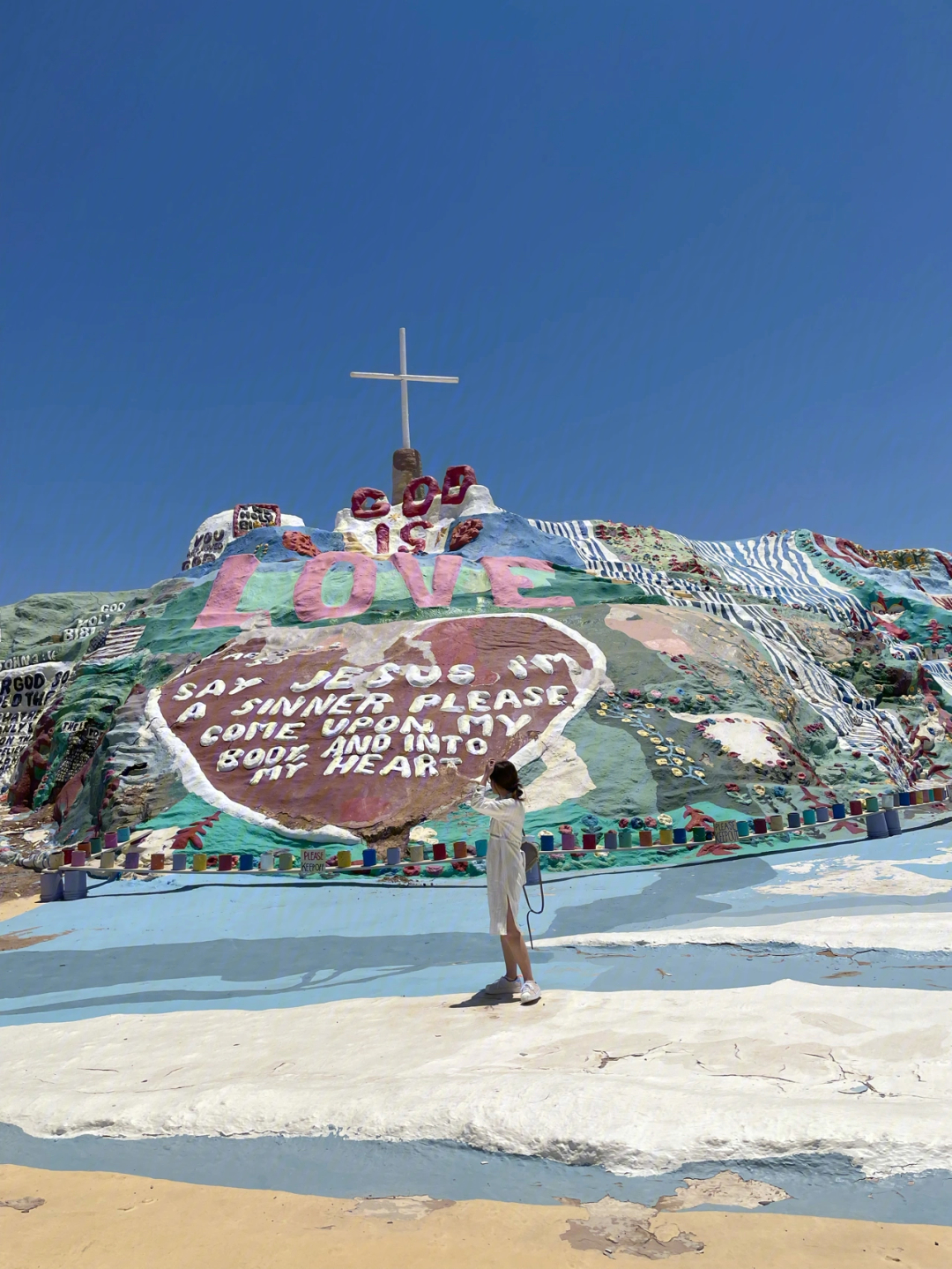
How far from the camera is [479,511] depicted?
1945 centimetres

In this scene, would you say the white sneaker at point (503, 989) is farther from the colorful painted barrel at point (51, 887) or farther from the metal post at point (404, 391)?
the metal post at point (404, 391)

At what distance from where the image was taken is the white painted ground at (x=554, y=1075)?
2961 mm

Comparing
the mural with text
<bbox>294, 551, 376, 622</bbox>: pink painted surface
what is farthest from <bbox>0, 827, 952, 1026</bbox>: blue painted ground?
<bbox>294, 551, 376, 622</bbox>: pink painted surface

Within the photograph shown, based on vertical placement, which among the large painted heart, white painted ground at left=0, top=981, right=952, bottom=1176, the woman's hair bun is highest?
the large painted heart

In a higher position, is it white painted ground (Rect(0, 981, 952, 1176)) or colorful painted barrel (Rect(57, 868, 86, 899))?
colorful painted barrel (Rect(57, 868, 86, 899))

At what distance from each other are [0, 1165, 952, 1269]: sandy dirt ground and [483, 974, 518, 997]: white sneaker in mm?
2208

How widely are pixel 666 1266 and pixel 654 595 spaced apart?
13.6 m

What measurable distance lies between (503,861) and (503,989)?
65 centimetres

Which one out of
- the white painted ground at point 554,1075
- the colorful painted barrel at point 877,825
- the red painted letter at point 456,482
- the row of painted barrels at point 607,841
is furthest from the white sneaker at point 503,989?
the red painted letter at point 456,482

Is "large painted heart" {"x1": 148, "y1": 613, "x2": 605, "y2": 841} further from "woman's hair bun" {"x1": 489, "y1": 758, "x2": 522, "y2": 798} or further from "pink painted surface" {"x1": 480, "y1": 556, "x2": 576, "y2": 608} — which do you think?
"woman's hair bun" {"x1": 489, "y1": 758, "x2": 522, "y2": 798}

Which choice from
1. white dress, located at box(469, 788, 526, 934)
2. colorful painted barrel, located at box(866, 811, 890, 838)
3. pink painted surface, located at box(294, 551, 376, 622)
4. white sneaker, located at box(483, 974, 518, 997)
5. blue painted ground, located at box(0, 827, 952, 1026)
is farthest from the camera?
pink painted surface, located at box(294, 551, 376, 622)

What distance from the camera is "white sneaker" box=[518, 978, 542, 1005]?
4781 millimetres

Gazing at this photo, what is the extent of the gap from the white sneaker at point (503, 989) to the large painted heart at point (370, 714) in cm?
545

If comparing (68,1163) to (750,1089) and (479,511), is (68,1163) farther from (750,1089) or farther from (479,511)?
(479,511)
